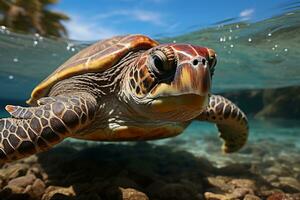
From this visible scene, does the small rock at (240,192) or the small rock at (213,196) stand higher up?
the small rock at (213,196)

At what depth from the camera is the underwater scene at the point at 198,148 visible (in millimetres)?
3512

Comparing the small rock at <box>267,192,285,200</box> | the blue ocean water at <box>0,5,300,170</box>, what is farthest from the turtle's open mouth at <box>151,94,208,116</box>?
the blue ocean water at <box>0,5,300,170</box>

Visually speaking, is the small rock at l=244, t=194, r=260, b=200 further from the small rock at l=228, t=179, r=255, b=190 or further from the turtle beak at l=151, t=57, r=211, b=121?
the turtle beak at l=151, t=57, r=211, b=121

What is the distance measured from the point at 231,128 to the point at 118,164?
202 centimetres

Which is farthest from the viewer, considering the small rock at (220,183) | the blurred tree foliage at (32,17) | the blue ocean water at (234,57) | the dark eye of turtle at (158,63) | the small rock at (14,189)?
the blue ocean water at (234,57)

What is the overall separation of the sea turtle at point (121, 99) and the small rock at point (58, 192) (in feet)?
1.54

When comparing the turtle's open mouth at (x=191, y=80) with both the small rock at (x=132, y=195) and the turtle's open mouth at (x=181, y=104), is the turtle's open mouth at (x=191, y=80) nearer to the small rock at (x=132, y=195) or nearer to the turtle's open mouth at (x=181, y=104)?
the turtle's open mouth at (x=181, y=104)

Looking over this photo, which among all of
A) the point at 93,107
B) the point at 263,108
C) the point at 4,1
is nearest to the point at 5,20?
the point at 4,1

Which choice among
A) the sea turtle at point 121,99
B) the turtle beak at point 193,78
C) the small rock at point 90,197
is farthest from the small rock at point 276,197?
the small rock at point 90,197

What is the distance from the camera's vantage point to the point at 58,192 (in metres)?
3.22

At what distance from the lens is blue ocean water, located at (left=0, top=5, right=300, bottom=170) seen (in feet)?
31.2

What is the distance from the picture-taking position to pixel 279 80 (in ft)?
58.7

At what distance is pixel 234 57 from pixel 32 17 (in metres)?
7.62

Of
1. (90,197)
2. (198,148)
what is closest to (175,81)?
(90,197)
